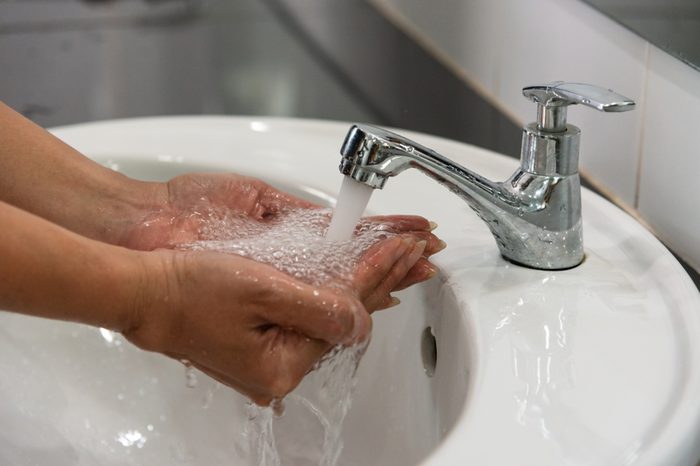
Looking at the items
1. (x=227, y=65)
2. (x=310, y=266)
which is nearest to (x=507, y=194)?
(x=310, y=266)

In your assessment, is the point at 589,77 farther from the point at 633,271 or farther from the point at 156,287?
the point at 156,287

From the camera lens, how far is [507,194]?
58 cm

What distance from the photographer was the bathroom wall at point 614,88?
2.04 ft

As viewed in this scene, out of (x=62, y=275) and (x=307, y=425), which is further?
(x=307, y=425)

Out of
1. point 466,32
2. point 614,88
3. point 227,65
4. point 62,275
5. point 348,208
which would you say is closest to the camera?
point 62,275

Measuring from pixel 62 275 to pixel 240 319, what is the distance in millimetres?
87

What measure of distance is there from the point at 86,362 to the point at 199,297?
10.5 inches

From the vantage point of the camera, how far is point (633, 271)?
591mm

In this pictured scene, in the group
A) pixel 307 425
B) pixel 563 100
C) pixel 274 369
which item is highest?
pixel 563 100

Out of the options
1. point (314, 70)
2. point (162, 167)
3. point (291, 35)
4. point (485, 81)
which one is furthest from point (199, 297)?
point (291, 35)

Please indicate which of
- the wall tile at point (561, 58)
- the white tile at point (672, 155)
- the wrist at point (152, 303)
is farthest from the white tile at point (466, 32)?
the wrist at point (152, 303)

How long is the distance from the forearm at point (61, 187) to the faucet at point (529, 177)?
18cm

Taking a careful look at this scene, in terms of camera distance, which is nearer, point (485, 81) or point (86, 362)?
point (86, 362)

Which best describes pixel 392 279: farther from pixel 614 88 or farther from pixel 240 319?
pixel 614 88
